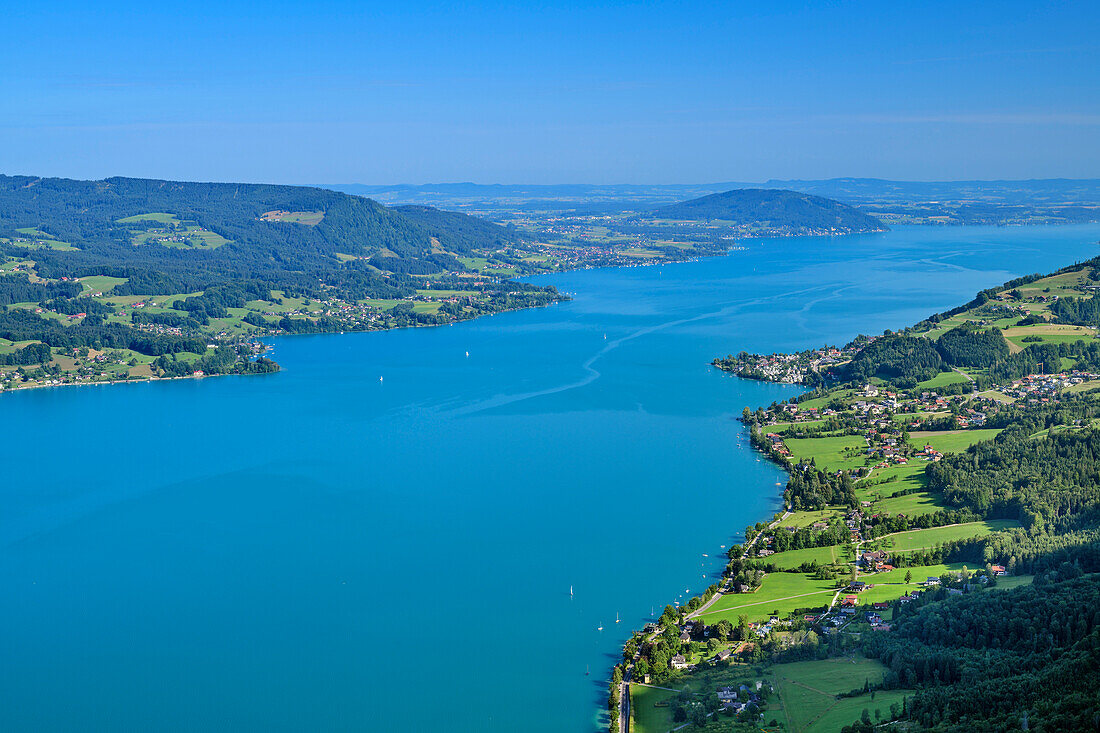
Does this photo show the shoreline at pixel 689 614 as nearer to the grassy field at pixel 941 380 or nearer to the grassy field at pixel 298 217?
the grassy field at pixel 941 380

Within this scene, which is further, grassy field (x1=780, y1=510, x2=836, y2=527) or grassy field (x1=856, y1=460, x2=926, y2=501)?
grassy field (x1=856, y1=460, x2=926, y2=501)

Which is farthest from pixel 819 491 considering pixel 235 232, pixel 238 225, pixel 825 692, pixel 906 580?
pixel 238 225

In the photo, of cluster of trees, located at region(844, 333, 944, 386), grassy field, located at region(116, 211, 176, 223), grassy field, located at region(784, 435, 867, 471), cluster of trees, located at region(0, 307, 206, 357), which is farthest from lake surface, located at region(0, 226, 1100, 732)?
grassy field, located at region(116, 211, 176, 223)

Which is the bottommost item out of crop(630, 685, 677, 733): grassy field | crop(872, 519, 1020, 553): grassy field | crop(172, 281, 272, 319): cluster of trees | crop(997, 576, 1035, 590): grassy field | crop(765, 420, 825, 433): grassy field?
crop(630, 685, 677, 733): grassy field

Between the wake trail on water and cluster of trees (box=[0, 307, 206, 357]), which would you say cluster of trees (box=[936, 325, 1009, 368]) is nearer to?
the wake trail on water

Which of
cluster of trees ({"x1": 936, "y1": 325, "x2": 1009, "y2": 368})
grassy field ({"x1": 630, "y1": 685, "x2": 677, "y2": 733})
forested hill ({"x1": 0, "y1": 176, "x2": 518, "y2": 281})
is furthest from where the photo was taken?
forested hill ({"x1": 0, "y1": 176, "x2": 518, "y2": 281})

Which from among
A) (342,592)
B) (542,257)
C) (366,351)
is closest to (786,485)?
(342,592)

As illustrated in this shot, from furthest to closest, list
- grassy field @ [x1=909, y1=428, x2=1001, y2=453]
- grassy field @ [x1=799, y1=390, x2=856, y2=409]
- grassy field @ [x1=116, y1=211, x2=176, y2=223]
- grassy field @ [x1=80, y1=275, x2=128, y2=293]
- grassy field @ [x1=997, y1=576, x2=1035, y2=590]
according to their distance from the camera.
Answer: grassy field @ [x1=116, y1=211, x2=176, y2=223], grassy field @ [x1=80, y1=275, x2=128, y2=293], grassy field @ [x1=799, y1=390, x2=856, y2=409], grassy field @ [x1=909, y1=428, x2=1001, y2=453], grassy field @ [x1=997, y1=576, x2=1035, y2=590]

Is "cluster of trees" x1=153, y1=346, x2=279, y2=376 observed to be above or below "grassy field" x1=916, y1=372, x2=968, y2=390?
below
